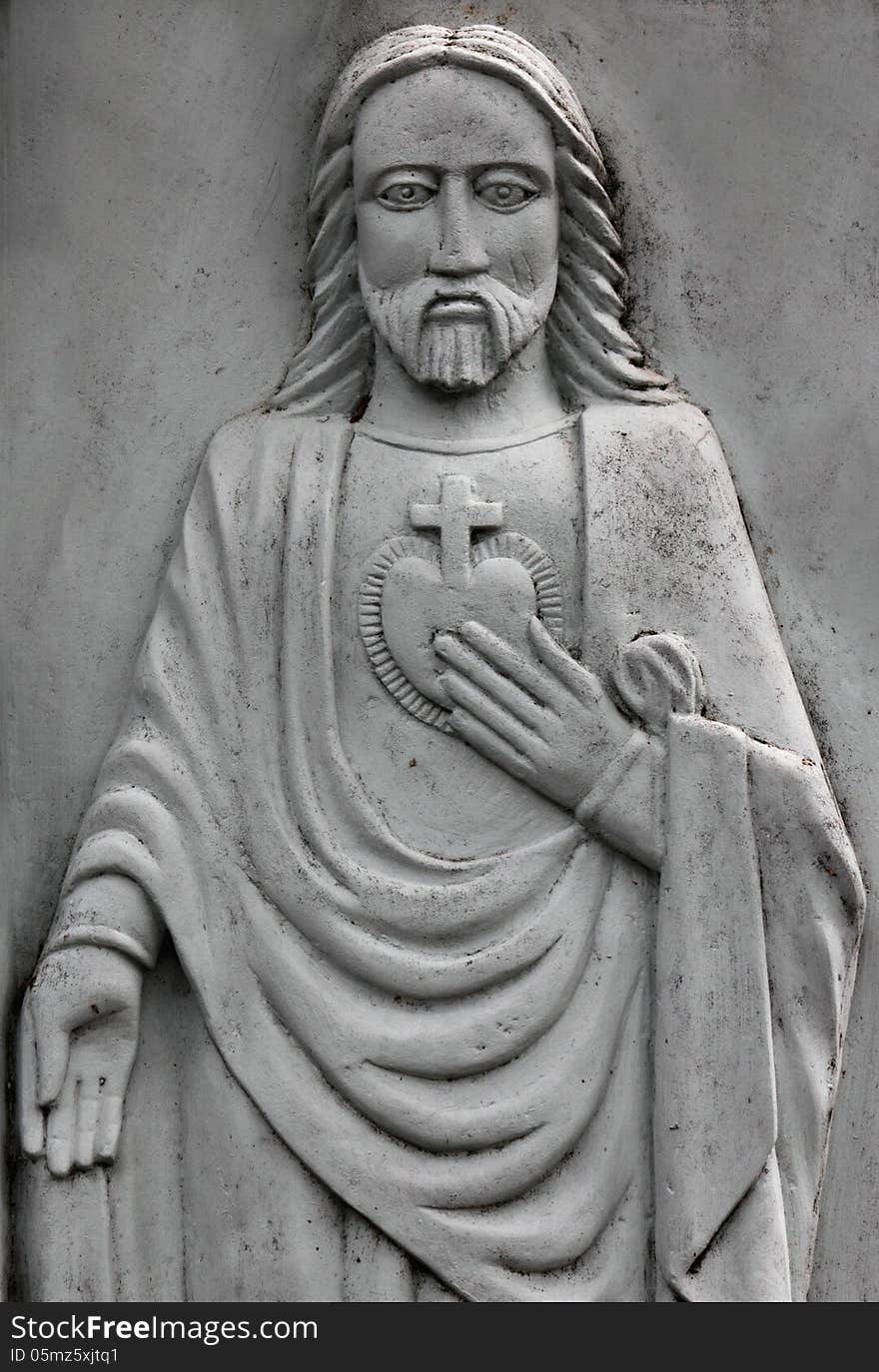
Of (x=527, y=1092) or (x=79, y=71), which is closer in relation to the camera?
(x=527, y=1092)

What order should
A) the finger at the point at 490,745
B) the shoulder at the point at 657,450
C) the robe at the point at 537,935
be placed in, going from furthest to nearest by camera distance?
the shoulder at the point at 657,450 → the finger at the point at 490,745 → the robe at the point at 537,935

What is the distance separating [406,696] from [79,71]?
5.57 ft

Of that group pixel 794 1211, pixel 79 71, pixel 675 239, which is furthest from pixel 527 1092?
pixel 79 71

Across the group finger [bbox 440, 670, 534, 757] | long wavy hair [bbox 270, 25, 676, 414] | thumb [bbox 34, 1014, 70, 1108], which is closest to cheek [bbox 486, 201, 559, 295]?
long wavy hair [bbox 270, 25, 676, 414]

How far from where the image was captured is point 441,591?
254 inches

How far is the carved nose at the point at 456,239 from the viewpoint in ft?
21.1

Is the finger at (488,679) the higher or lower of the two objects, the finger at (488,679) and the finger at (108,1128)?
the higher

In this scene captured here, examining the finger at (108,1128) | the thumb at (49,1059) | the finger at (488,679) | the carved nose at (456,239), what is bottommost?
the finger at (108,1128)

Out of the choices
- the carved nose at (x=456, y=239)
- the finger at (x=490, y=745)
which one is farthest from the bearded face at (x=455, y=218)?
the finger at (x=490, y=745)

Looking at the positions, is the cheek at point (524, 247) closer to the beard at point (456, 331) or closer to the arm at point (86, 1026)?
the beard at point (456, 331)

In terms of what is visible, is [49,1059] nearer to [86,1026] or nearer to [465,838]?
[86,1026]

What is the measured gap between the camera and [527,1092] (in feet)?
20.7

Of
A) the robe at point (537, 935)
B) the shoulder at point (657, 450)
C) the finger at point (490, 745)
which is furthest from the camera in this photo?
the shoulder at point (657, 450)
